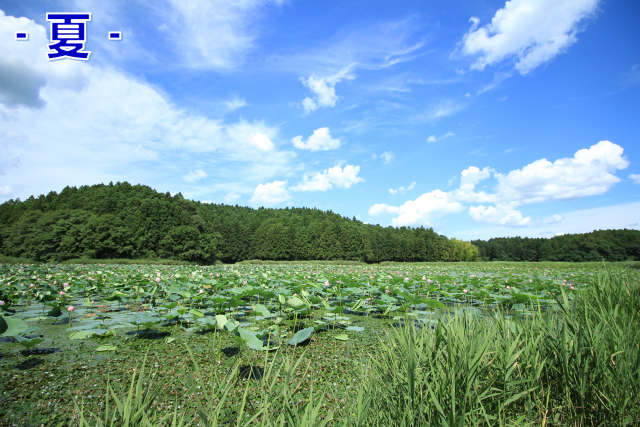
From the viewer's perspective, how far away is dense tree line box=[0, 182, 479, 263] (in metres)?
27.9

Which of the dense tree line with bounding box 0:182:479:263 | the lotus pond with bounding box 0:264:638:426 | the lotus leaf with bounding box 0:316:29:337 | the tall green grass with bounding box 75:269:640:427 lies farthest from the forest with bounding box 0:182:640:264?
the tall green grass with bounding box 75:269:640:427

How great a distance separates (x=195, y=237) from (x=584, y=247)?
58.1 meters

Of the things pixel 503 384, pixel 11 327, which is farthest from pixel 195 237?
pixel 503 384

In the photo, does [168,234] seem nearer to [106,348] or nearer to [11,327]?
[106,348]

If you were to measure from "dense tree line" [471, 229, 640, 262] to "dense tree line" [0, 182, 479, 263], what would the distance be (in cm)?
1258

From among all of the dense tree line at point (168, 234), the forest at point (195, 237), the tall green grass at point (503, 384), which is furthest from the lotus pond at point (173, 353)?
the forest at point (195, 237)

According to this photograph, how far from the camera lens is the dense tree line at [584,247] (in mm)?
41469

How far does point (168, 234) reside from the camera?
105 feet

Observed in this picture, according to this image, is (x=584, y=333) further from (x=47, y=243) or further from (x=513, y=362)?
(x=47, y=243)

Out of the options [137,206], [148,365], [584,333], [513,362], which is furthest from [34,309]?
[137,206]

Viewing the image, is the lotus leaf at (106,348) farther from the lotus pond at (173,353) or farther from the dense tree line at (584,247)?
the dense tree line at (584,247)

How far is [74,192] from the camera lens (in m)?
40.2

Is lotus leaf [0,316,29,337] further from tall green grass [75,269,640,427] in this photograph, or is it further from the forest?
the forest

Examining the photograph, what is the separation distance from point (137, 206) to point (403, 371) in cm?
3947
